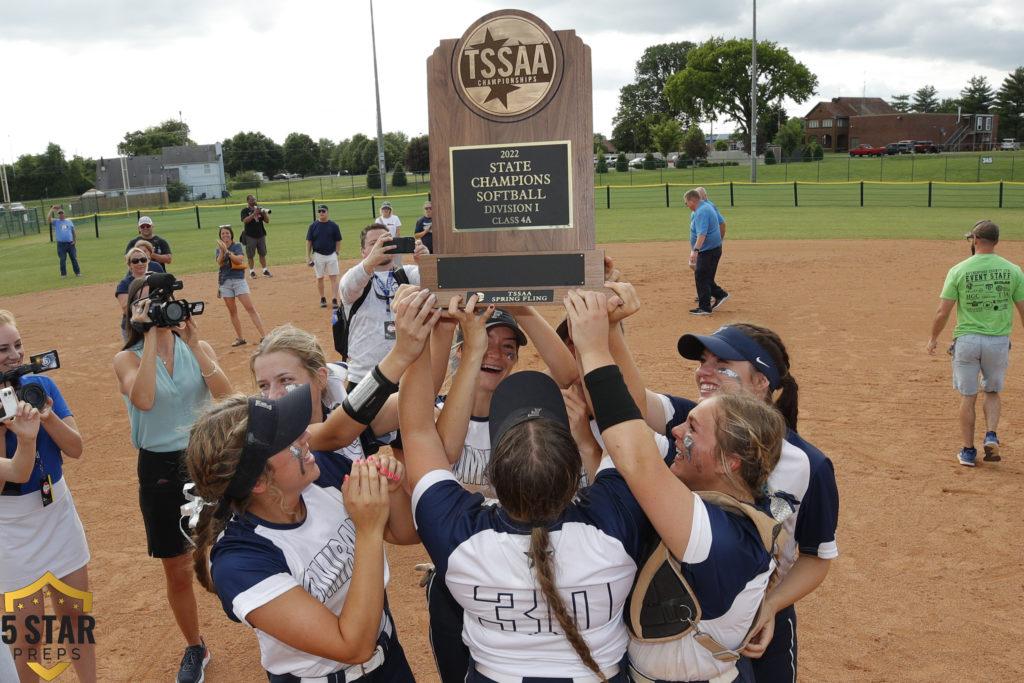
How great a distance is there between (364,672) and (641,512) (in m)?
1.21

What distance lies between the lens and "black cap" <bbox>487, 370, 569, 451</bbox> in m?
2.41

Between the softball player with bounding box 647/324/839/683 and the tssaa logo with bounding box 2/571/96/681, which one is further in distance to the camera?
the tssaa logo with bounding box 2/571/96/681

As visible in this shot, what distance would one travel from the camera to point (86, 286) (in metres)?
21.6

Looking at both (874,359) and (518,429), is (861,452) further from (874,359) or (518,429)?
(518,429)

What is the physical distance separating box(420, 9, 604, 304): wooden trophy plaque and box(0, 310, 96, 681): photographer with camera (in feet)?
8.08

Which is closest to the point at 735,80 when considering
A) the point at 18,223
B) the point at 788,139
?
the point at 788,139

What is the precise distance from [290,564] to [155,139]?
12411 centimetres

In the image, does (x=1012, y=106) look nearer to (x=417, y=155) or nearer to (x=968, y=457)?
(x=417, y=155)

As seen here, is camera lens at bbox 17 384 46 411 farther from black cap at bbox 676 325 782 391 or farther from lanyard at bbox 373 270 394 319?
black cap at bbox 676 325 782 391

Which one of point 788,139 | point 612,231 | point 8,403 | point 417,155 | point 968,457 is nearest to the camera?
point 8,403

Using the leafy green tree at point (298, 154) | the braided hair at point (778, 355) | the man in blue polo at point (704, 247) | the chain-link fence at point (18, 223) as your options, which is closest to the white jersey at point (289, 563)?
the braided hair at point (778, 355)

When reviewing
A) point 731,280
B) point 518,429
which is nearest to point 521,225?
point 518,429

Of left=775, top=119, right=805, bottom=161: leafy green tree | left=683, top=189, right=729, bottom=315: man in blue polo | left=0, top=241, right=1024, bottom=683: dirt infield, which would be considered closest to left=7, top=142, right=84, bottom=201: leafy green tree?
left=775, top=119, right=805, bottom=161: leafy green tree

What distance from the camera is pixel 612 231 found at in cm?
2784
